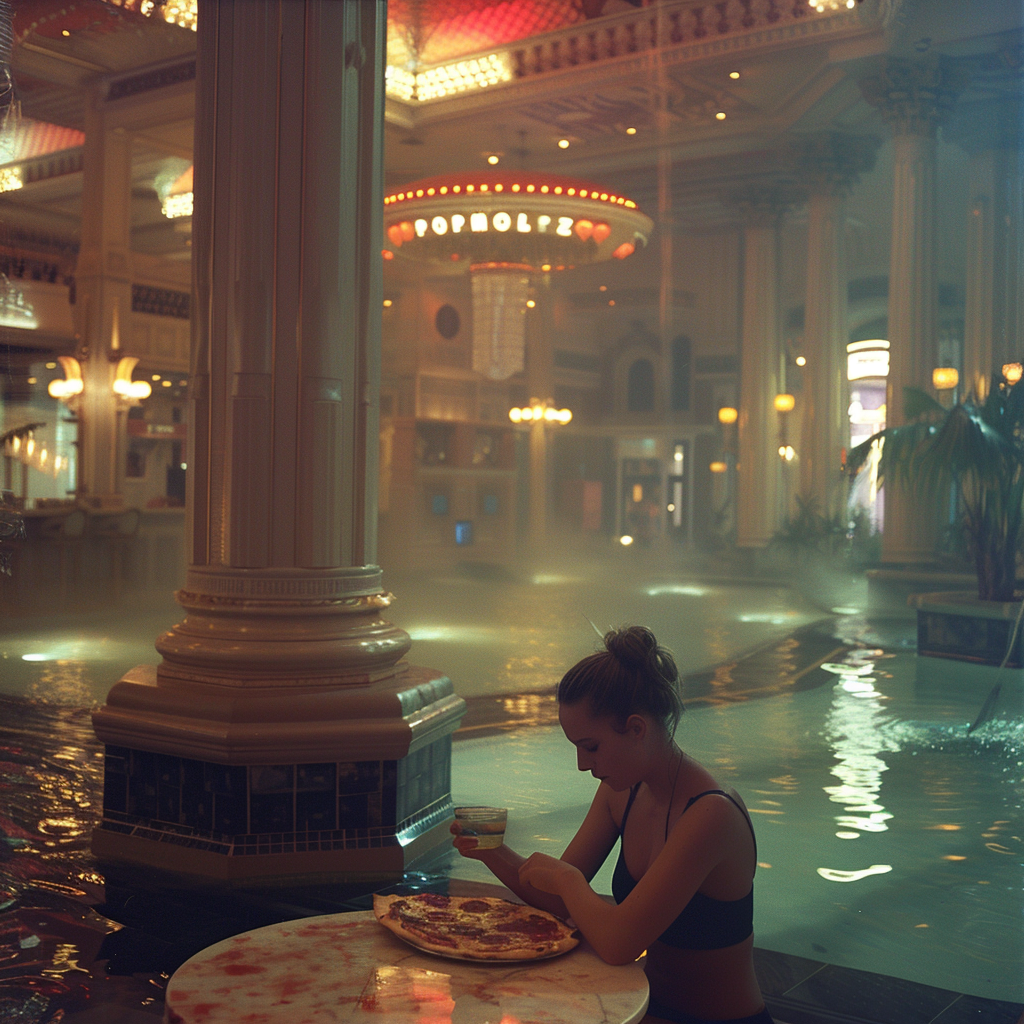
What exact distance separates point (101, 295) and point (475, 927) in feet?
40.1

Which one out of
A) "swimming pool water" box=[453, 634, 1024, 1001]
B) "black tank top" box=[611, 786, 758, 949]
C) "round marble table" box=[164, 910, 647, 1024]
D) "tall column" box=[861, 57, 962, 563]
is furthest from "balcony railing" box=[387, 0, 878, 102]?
"round marble table" box=[164, 910, 647, 1024]

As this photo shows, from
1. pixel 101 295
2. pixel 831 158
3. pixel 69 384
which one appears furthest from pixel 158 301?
pixel 831 158

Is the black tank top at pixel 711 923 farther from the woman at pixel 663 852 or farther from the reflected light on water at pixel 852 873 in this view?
the reflected light on water at pixel 852 873

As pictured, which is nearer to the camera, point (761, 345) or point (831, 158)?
point (831, 158)

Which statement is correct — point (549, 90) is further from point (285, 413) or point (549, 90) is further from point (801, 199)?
point (285, 413)

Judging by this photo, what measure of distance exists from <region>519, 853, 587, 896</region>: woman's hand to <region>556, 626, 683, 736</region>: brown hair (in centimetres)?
24

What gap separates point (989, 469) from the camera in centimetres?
880

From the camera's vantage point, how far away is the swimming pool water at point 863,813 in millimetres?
3102

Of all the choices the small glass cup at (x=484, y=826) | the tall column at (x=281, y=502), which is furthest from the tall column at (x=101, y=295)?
the small glass cup at (x=484, y=826)

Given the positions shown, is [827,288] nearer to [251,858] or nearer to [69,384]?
[69,384]

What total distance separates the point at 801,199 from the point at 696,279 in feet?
21.1

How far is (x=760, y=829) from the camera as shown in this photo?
420cm

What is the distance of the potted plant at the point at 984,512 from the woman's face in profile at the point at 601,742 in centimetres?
785

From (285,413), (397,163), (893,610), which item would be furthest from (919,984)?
(397,163)
